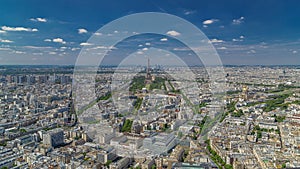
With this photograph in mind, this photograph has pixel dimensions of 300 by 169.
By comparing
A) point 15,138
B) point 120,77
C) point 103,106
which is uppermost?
point 120,77

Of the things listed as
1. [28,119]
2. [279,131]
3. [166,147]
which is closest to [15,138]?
[28,119]

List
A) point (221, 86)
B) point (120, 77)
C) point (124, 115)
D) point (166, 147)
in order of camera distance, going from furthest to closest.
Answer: point (221, 86) → point (120, 77) → point (124, 115) → point (166, 147)

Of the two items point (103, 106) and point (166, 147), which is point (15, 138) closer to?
point (103, 106)

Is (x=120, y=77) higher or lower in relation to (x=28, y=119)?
higher

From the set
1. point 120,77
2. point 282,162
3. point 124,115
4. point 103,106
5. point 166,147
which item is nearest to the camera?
point 282,162

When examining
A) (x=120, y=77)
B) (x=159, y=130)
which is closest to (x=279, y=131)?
(x=159, y=130)

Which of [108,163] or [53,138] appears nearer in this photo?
[108,163]

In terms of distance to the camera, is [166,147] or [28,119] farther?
[28,119]

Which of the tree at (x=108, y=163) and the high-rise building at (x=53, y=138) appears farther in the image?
the high-rise building at (x=53, y=138)

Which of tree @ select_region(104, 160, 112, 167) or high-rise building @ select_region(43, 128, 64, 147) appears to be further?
high-rise building @ select_region(43, 128, 64, 147)

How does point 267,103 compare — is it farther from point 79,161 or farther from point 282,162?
point 79,161
